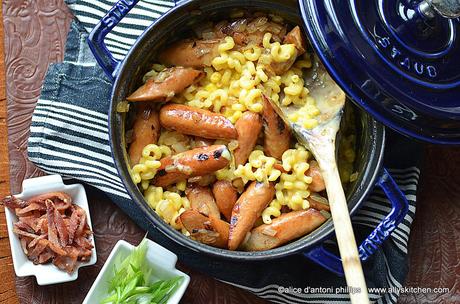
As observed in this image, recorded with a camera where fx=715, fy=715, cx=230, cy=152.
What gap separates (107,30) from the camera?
207cm

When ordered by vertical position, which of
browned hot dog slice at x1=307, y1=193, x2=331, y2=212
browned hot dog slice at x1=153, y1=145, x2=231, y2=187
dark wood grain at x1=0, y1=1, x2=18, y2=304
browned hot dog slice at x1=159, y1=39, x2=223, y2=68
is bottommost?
dark wood grain at x1=0, y1=1, x2=18, y2=304

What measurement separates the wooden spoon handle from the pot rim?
0.08m

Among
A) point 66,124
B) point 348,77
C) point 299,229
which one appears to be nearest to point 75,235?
point 66,124

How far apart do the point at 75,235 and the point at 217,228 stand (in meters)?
0.49

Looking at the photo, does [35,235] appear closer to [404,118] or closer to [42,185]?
[42,185]

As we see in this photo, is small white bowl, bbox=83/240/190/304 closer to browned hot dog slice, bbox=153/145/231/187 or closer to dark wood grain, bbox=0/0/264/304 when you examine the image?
dark wood grain, bbox=0/0/264/304

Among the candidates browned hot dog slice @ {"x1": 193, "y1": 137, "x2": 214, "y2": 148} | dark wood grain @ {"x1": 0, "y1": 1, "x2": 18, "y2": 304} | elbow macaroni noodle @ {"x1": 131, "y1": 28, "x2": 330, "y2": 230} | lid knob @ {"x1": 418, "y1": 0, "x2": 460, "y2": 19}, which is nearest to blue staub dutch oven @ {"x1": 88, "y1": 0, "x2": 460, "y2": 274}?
lid knob @ {"x1": 418, "y1": 0, "x2": 460, "y2": 19}

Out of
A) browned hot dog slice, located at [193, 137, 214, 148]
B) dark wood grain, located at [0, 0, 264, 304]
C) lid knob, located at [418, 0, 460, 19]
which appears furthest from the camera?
dark wood grain, located at [0, 0, 264, 304]

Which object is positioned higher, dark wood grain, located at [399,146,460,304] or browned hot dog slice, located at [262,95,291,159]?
browned hot dog slice, located at [262,95,291,159]

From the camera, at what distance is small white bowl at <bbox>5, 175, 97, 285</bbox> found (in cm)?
229

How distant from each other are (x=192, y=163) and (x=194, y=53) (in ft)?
1.15

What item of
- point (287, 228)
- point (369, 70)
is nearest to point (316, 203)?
point (287, 228)

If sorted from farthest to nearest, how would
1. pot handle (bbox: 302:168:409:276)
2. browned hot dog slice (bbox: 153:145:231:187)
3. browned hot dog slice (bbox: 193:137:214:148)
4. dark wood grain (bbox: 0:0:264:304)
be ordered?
dark wood grain (bbox: 0:0:264:304), browned hot dog slice (bbox: 193:137:214:148), browned hot dog slice (bbox: 153:145:231:187), pot handle (bbox: 302:168:409:276)

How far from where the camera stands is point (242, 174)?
222cm
